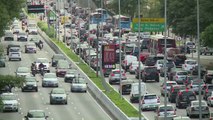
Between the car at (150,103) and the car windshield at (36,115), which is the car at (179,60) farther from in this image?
the car windshield at (36,115)

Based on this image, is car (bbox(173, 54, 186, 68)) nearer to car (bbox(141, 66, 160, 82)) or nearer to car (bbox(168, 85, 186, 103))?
car (bbox(141, 66, 160, 82))

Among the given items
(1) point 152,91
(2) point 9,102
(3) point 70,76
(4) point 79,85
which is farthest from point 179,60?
(2) point 9,102

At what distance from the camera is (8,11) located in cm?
9625

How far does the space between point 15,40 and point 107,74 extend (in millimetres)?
49764

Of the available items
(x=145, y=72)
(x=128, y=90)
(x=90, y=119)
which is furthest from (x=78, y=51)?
(x=90, y=119)

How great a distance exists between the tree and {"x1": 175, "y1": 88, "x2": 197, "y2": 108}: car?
2096 cm

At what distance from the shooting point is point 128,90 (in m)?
84.1

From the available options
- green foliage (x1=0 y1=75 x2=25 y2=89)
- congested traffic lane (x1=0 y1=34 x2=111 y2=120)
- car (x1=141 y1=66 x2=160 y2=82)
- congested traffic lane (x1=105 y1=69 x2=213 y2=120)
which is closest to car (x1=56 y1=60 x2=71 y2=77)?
congested traffic lane (x1=0 y1=34 x2=111 y2=120)

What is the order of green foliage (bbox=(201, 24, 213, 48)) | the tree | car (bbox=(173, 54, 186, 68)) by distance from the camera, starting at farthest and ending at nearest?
car (bbox=(173, 54, 186, 68)) < green foliage (bbox=(201, 24, 213, 48)) < the tree

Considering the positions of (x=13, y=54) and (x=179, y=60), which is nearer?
(x=179, y=60)

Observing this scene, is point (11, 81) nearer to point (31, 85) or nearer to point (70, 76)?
point (31, 85)

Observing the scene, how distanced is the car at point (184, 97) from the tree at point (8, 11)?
20956mm

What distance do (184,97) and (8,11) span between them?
2784cm

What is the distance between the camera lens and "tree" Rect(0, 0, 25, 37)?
88.8 m
